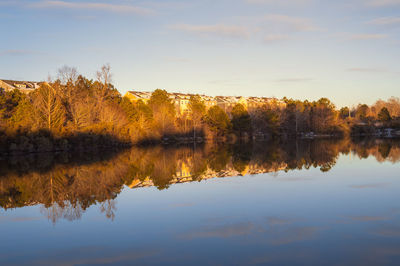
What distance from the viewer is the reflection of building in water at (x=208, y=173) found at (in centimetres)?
1831

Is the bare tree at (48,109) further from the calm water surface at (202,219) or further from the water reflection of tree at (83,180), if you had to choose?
the calm water surface at (202,219)

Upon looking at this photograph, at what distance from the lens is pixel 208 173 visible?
70.9 ft

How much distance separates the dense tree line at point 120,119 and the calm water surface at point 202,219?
1617cm

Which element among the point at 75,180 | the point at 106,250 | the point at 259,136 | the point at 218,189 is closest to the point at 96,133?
the point at 75,180

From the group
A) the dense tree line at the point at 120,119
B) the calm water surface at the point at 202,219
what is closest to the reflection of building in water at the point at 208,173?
the calm water surface at the point at 202,219

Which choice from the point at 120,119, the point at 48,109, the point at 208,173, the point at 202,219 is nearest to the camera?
the point at 202,219

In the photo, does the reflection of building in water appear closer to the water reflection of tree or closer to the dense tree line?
the water reflection of tree

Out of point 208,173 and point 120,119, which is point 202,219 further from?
point 120,119

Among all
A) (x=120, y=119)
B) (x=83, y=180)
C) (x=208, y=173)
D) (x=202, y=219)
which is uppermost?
(x=120, y=119)

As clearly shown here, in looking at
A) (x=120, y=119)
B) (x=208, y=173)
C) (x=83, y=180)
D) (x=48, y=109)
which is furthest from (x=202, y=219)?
(x=120, y=119)

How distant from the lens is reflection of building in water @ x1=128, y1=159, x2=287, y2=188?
18312 millimetres

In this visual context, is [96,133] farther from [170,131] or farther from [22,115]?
[170,131]

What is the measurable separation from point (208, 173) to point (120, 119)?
92.4 feet

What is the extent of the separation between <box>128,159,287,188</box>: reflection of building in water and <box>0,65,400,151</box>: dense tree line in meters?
16.9
